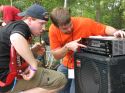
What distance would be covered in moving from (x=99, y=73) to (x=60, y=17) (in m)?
0.80

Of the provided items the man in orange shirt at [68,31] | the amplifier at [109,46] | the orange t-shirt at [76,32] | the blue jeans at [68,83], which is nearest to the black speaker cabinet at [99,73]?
the amplifier at [109,46]

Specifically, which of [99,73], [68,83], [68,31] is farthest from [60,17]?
[68,83]

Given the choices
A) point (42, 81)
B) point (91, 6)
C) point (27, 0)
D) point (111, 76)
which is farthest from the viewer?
point (91, 6)

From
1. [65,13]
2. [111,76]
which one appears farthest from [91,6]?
[111,76]

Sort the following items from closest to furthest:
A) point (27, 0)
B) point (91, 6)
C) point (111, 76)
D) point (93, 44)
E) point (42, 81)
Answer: point (111, 76)
point (93, 44)
point (42, 81)
point (27, 0)
point (91, 6)

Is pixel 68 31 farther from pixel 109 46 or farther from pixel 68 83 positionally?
pixel 109 46

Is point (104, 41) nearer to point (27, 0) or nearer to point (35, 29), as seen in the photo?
point (35, 29)

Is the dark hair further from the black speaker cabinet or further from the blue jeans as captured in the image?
the blue jeans

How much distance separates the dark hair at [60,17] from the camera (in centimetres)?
364

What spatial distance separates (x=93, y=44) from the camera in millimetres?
3283

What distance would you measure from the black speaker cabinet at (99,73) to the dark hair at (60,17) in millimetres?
372

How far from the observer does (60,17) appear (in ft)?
12.0

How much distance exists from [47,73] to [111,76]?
79cm

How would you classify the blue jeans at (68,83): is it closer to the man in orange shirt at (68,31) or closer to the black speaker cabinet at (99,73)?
the man in orange shirt at (68,31)
